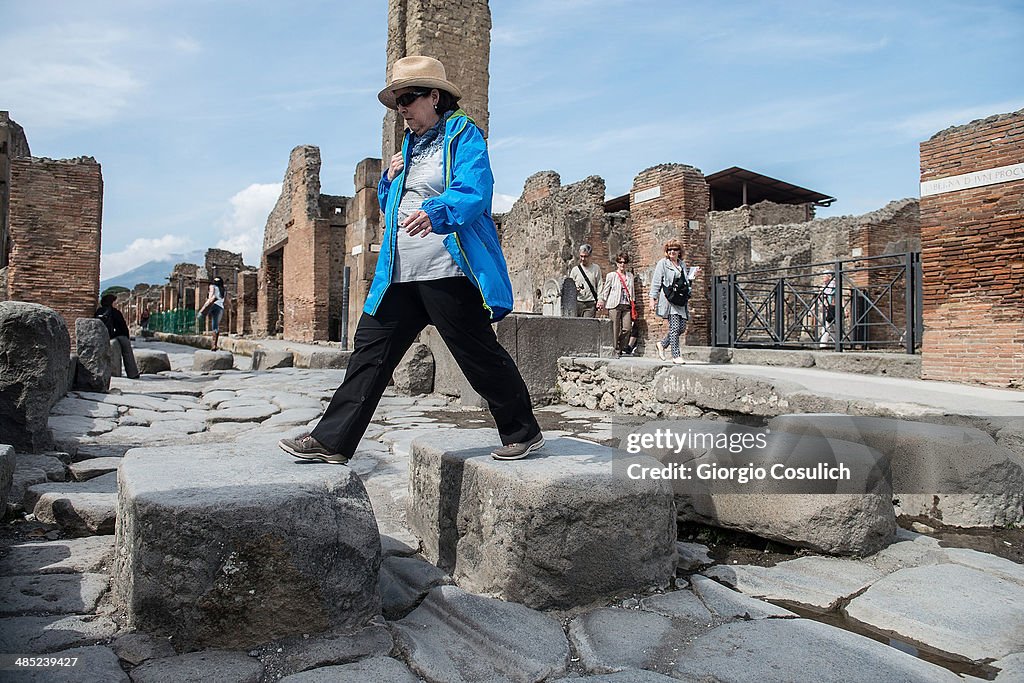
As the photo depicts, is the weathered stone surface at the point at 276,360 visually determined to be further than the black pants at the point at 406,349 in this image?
Yes

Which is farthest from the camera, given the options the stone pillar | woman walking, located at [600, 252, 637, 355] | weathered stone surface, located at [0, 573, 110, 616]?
the stone pillar

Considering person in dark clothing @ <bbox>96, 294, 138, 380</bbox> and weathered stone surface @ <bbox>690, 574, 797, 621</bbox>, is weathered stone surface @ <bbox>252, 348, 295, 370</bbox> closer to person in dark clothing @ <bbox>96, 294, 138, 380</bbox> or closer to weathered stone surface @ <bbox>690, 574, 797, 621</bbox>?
person in dark clothing @ <bbox>96, 294, 138, 380</bbox>

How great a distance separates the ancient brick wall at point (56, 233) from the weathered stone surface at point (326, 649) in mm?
12957

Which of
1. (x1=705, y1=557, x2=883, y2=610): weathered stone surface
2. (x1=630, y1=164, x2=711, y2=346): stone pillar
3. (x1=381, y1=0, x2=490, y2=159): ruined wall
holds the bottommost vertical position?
(x1=705, y1=557, x2=883, y2=610): weathered stone surface

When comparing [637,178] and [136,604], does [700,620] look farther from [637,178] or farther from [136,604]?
[637,178]

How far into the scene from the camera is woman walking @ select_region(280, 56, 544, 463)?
7.38ft

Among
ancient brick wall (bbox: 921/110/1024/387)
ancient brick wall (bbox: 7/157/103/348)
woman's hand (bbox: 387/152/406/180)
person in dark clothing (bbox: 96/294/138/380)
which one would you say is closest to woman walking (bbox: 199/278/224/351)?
ancient brick wall (bbox: 7/157/103/348)

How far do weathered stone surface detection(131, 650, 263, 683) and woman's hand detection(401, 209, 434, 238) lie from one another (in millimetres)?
1238

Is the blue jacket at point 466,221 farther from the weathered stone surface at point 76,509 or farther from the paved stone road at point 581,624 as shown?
the weathered stone surface at point 76,509

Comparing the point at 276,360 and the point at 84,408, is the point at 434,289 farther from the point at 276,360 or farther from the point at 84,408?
the point at 276,360

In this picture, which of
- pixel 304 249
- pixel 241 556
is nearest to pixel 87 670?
pixel 241 556

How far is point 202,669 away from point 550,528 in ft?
3.16

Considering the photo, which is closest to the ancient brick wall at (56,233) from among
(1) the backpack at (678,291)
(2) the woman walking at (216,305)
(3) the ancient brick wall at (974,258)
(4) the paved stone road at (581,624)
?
(2) the woman walking at (216,305)

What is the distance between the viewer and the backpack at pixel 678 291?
7758 mm
